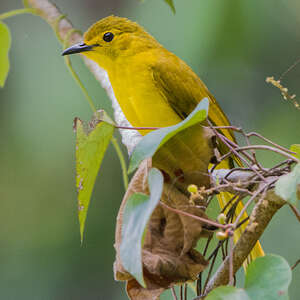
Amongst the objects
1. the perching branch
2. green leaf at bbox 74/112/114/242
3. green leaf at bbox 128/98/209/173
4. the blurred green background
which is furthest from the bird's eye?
green leaf at bbox 128/98/209/173

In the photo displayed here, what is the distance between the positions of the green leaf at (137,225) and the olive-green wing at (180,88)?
5.45 feet

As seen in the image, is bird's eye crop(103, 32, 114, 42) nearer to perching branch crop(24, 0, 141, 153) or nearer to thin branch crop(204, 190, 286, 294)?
perching branch crop(24, 0, 141, 153)

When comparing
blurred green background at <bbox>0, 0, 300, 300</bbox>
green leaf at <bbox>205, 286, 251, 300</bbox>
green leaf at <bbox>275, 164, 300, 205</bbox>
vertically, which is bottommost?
blurred green background at <bbox>0, 0, 300, 300</bbox>

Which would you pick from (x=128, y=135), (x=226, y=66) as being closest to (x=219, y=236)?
(x=128, y=135)

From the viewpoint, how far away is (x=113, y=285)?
5148mm

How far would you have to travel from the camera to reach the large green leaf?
48.2 inches

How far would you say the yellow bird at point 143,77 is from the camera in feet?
9.57

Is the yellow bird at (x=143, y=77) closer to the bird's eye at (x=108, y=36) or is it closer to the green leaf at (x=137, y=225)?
the bird's eye at (x=108, y=36)

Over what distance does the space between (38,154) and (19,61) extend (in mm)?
1468

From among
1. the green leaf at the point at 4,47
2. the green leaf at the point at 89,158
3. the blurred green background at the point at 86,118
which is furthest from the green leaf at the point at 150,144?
the blurred green background at the point at 86,118

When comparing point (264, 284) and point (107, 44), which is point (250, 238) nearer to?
point (264, 284)

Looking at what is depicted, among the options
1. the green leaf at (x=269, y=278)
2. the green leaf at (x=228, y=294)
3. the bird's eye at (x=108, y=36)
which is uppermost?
the bird's eye at (x=108, y=36)

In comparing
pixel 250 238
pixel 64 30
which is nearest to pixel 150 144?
pixel 250 238

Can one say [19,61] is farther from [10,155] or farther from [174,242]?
[174,242]
